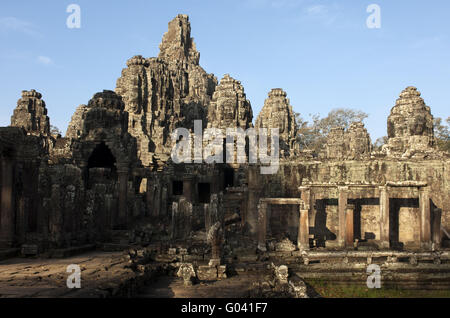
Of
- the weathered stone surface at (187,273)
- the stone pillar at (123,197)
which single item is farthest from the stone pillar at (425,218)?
the stone pillar at (123,197)

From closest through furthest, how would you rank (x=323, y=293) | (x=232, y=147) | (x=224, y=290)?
(x=224, y=290) < (x=323, y=293) < (x=232, y=147)

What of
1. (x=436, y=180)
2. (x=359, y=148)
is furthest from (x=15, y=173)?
(x=359, y=148)

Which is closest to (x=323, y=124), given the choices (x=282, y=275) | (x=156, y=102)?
(x=156, y=102)

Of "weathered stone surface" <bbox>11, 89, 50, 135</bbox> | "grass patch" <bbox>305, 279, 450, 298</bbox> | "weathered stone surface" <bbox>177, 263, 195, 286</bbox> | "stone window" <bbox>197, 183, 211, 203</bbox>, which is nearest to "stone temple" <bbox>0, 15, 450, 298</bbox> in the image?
"weathered stone surface" <bbox>177, 263, 195, 286</bbox>

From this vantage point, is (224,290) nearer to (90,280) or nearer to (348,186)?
(90,280)

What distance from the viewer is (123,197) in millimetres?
20891

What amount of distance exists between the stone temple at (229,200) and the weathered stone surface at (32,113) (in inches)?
674

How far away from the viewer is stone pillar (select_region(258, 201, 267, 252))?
1761cm

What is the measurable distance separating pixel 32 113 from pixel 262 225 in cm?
3075

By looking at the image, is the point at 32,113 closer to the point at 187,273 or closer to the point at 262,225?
the point at 262,225

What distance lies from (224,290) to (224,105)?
20398 mm

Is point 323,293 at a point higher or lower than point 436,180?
lower

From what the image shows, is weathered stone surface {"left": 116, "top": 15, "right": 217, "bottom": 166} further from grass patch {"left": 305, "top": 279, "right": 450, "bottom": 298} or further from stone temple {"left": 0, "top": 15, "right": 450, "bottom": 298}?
grass patch {"left": 305, "top": 279, "right": 450, "bottom": 298}

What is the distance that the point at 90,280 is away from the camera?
11.2 metres
